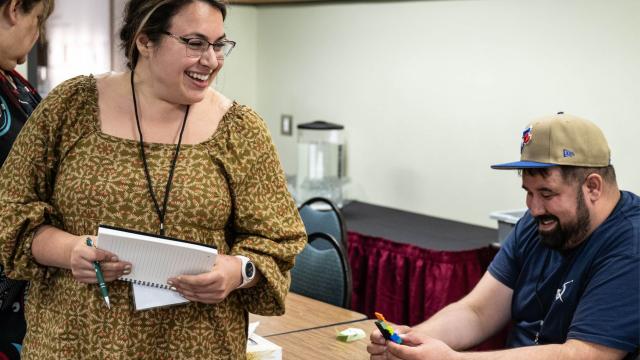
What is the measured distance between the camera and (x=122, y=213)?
5.09ft

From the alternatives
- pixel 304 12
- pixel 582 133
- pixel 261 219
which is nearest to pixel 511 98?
pixel 304 12

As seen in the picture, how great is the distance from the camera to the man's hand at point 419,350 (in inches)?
77.6

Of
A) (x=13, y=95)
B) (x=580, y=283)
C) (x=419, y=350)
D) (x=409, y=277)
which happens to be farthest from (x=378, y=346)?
(x=409, y=277)

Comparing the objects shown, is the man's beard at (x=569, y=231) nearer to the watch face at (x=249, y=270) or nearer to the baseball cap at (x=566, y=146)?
the baseball cap at (x=566, y=146)

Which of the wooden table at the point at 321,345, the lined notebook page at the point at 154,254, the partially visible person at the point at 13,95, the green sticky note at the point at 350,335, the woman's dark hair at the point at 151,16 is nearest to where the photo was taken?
the lined notebook page at the point at 154,254

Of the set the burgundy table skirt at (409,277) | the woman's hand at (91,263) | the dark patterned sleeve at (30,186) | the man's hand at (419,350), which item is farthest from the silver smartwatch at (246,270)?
the burgundy table skirt at (409,277)

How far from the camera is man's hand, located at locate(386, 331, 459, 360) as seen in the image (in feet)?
6.47

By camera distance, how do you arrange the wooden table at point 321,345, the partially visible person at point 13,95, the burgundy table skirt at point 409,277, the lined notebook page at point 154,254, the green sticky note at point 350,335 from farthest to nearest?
the burgundy table skirt at point 409,277 < the green sticky note at point 350,335 < the wooden table at point 321,345 < the partially visible person at point 13,95 < the lined notebook page at point 154,254

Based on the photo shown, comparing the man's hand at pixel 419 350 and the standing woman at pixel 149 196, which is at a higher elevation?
the standing woman at pixel 149 196

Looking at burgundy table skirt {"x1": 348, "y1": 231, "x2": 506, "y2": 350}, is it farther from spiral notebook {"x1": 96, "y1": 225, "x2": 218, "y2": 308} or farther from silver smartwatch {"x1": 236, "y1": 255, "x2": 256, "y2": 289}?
spiral notebook {"x1": 96, "y1": 225, "x2": 218, "y2": 308}

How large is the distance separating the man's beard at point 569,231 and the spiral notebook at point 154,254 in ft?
2.99

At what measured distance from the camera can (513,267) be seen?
2.29m

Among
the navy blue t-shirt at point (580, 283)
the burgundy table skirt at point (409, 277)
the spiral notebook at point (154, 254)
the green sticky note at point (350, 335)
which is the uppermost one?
the spiral notebook at point (154, 254)

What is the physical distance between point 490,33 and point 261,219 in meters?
2.66
